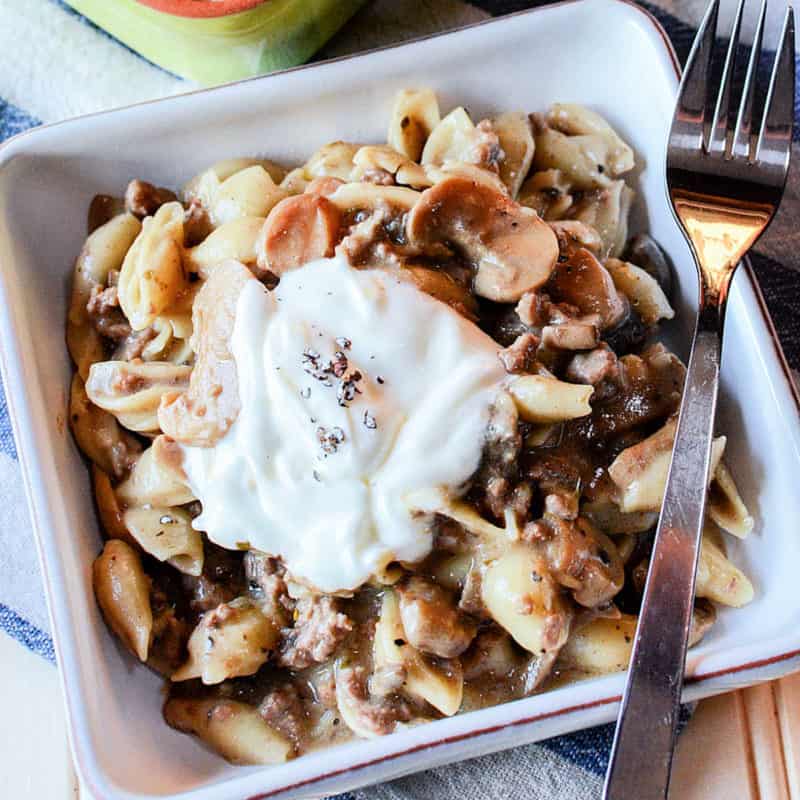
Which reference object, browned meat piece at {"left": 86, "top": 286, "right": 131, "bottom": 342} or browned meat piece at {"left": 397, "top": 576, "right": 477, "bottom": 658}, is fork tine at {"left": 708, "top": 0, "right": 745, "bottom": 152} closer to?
browned meat piece at {"left": 397, "top": 576, "right": 477, "bottom": 658}

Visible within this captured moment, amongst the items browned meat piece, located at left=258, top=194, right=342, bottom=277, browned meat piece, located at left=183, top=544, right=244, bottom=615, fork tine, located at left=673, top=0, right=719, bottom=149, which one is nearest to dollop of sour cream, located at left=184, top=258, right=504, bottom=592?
browned meat piece, located at left=258, top=194, right=342, bottom=277

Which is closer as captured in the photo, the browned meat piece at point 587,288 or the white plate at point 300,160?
the white plate at point 300,160

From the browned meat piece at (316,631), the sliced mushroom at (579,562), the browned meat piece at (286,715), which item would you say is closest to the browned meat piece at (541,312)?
the sliced mushroom at (579,562)

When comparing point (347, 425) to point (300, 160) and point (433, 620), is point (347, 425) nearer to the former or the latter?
point (433, 620)

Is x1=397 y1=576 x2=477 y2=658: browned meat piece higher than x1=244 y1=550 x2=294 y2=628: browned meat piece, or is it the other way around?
x1=397 y1=576 x2=477 y2=658: browned meat piece

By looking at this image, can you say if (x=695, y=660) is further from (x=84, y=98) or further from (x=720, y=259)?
(x=84, y=98)

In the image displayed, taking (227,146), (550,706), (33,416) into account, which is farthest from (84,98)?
(550,706)

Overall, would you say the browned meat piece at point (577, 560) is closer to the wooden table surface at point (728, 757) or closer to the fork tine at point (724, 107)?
the wooden table surface at point (728, 757)
